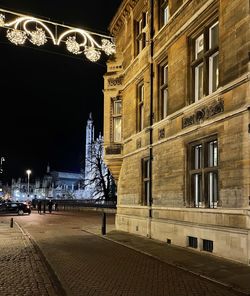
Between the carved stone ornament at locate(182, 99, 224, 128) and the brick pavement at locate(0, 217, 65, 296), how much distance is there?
6740 mm

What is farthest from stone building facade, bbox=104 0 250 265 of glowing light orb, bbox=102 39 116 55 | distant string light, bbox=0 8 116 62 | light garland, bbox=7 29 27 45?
light garland, bbox=7 29 27 45

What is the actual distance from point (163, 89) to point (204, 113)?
15.9 ft

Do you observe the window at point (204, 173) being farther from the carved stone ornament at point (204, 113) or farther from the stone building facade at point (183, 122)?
the carved stone ornament at point (204, 113)

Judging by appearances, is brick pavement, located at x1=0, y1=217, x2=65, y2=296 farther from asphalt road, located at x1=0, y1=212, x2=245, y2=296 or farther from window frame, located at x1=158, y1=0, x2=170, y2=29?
window frame, located at x1=158, y1=0, x2=170, y2=29

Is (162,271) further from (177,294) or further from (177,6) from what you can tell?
(177,6)

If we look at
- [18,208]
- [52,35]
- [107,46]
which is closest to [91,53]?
[107,46]

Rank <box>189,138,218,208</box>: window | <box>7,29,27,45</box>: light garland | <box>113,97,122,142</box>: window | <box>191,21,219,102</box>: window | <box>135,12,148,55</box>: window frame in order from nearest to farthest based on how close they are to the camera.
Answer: <box>189,138,218,208</box>: window
<box>191,21,219,102</box>: window
<box>7,29,27,45</box>: light garland
<box>135,12,148,55</box>: window frame
<box>113,97,122,142</box>: window

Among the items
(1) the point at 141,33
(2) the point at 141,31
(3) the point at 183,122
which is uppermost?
(2) the point at 141,31

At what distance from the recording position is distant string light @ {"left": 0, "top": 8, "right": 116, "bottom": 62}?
1659cm

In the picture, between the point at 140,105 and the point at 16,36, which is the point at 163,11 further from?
the point at 16,36

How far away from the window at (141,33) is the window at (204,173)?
319 inches

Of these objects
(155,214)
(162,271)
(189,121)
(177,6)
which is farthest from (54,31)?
(162,271)

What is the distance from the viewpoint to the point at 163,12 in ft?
66.0

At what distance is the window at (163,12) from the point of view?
773 inches
